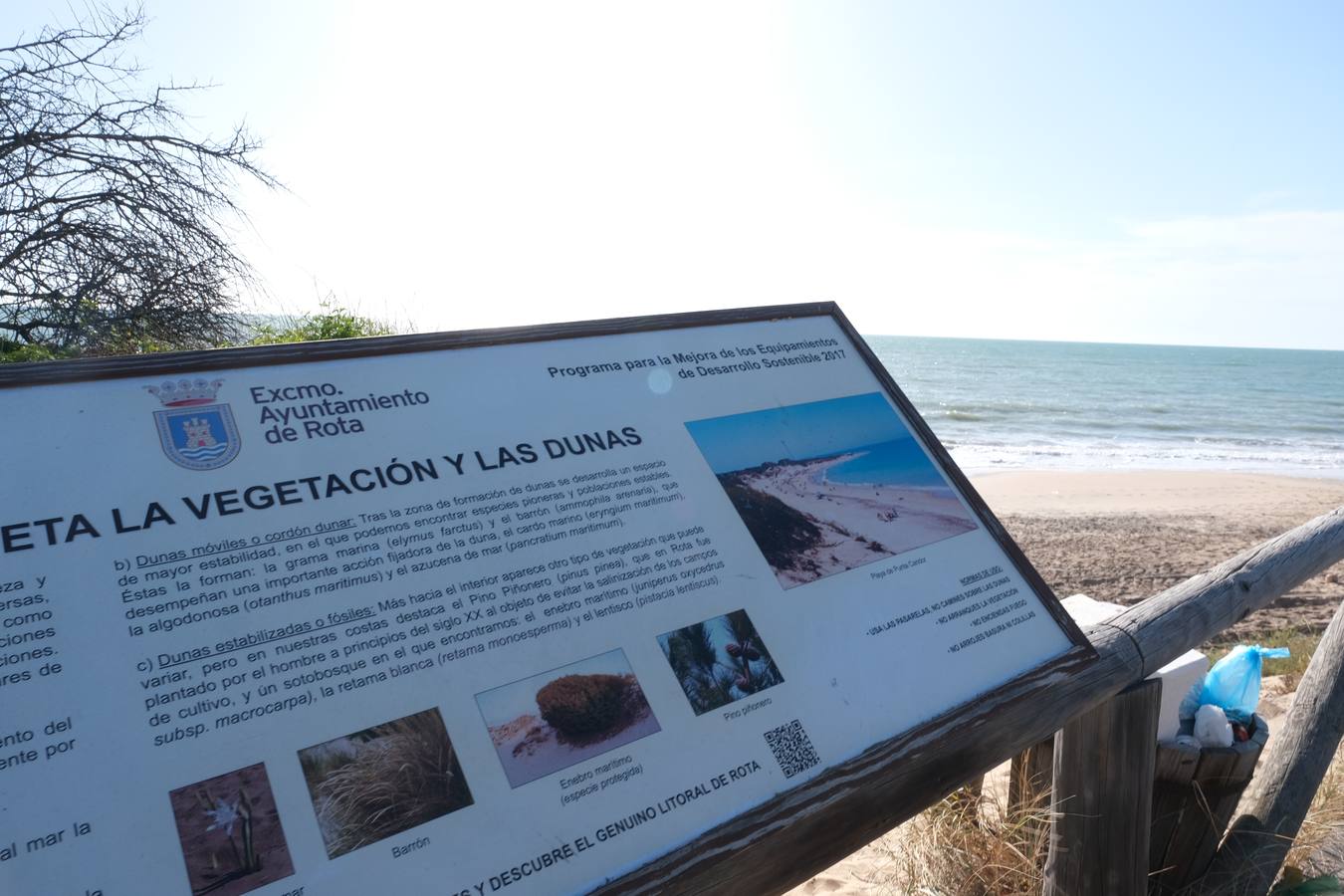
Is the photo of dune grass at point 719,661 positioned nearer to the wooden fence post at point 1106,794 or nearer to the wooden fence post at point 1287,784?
the wooden fence post at point 1106,794

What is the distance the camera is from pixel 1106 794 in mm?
2248

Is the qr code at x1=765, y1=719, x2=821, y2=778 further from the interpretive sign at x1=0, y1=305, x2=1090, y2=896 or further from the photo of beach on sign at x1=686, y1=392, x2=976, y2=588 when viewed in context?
the photo of beach on sign at x1=686, y1=392, x2=976, y2=588

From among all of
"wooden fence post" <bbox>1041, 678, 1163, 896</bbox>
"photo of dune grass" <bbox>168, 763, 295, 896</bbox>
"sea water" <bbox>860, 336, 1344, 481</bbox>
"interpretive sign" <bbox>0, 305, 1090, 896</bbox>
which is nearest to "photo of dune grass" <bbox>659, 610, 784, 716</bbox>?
"interpretive sign" <bbox>0, 305, 1090, 896</bbox>

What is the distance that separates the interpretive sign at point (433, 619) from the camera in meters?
1.18

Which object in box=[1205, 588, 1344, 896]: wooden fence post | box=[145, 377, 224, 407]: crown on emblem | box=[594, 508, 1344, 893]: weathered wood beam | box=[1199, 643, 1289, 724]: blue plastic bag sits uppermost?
box=[145, 377, 224, 407]: crown on emblem

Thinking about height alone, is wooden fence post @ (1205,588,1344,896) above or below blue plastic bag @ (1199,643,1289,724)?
below

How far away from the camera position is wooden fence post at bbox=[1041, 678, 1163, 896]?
88.0 inches

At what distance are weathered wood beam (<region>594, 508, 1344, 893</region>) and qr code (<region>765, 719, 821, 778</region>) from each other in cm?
3

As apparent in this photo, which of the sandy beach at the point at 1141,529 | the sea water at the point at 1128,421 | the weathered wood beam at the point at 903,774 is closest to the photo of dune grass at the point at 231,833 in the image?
the weathered wood beam at the point at 903,774

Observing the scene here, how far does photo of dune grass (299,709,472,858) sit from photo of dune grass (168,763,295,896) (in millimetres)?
58

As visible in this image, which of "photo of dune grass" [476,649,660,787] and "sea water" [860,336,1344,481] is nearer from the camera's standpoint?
"photo of dune grass" [476,649,660,787]

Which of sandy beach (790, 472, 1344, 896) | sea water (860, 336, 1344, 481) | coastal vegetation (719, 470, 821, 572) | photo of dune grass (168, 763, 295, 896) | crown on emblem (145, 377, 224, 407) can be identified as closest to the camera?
photo of dune grass (168, 763, 295, 896)

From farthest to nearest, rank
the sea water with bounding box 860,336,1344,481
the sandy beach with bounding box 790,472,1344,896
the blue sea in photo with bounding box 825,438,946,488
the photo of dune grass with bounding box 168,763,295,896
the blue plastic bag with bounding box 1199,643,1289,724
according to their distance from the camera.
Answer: the sea water with bounding box 860,336,1344,481, the sandy beach with bounding box 790,472,1344,896, the blue plastic bag with bounding box 1199,643,1289,724, the blue sea in photo with bounding box 825,438,946,488, the photo of dune grass with bounding box 168,763,295,896

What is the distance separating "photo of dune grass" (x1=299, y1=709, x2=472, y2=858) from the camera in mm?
1213
